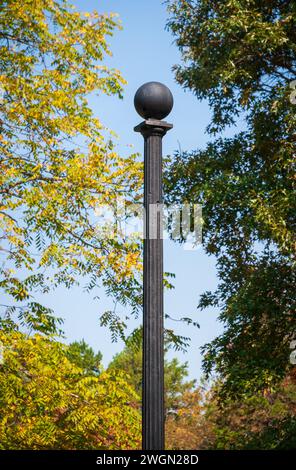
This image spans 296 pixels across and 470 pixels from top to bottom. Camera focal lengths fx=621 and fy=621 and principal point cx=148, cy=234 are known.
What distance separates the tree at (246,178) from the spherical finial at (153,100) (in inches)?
269

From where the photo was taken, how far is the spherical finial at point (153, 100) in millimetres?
4680

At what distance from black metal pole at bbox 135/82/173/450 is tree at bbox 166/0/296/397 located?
687 cm

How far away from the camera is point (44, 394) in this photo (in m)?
9.89

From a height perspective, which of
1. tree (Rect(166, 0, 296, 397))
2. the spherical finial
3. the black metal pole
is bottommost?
the black metal pole

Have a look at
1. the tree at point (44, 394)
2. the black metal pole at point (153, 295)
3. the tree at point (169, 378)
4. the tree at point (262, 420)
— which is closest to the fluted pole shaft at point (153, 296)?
the black metal pole at point (153, 295)

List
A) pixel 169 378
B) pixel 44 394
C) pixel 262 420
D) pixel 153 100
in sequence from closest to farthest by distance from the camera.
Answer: pixel 153 100, pixel 44 394, pixel 262 420, pixel 169 378

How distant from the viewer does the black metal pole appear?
4156 millimetres

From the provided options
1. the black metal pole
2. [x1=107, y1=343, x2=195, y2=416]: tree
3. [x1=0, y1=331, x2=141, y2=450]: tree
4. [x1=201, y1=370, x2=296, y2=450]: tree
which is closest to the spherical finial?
the black metal pole

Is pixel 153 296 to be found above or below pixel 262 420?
below

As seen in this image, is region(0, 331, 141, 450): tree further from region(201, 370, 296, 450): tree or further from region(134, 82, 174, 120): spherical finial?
region(134, 82, 174, 120): spherical finial

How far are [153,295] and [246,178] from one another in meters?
8.22

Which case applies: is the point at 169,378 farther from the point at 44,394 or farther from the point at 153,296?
the point at 153,296

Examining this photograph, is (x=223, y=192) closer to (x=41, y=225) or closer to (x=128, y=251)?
(x=128, y=251)

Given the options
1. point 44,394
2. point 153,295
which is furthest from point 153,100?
point 44,394
